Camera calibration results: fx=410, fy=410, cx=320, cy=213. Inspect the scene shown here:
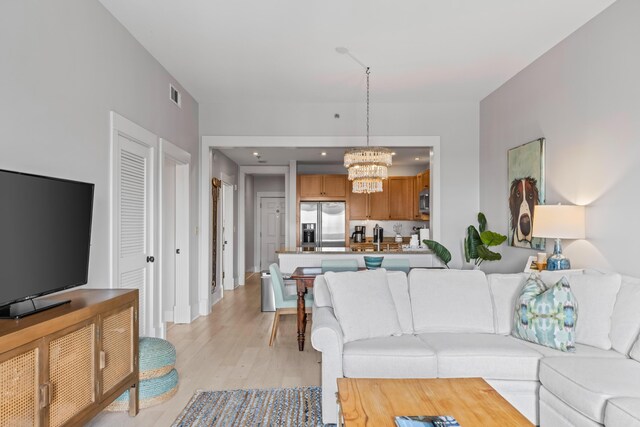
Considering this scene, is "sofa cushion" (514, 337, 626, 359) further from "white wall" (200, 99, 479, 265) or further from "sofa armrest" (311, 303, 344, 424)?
"white wall" (200, 99, 479, 265)

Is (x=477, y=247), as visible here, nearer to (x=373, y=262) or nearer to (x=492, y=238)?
(x=492, y=238)

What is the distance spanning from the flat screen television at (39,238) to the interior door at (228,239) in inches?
213

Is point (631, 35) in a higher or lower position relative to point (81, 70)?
higher

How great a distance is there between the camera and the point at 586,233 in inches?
132

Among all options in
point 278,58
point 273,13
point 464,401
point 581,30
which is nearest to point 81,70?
point 273,13

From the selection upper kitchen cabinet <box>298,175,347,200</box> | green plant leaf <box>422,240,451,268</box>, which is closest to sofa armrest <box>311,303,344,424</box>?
green plant leaf <box>422,240,451,268</box>

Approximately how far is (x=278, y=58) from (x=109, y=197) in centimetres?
207

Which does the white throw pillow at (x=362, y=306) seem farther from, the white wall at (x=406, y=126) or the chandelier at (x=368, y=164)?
the white wall at (x=406, y=126)

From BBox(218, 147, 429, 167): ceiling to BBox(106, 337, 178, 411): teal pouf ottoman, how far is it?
425cm

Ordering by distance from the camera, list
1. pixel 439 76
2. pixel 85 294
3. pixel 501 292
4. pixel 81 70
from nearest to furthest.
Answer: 1. pixel 85 294
2. pixel 81 70
3. pixel 501 292
4. pixel 439 76

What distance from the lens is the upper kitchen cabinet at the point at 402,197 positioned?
8.80 metres

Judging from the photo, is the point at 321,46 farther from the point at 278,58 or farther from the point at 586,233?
the point at 586,233

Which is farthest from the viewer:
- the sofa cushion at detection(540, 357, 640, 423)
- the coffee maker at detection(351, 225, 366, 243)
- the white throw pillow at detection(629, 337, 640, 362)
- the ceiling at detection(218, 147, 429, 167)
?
the coffee maker at detection(351, 225, 366, 243)

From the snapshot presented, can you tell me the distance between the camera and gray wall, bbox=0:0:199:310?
7.20 ft
